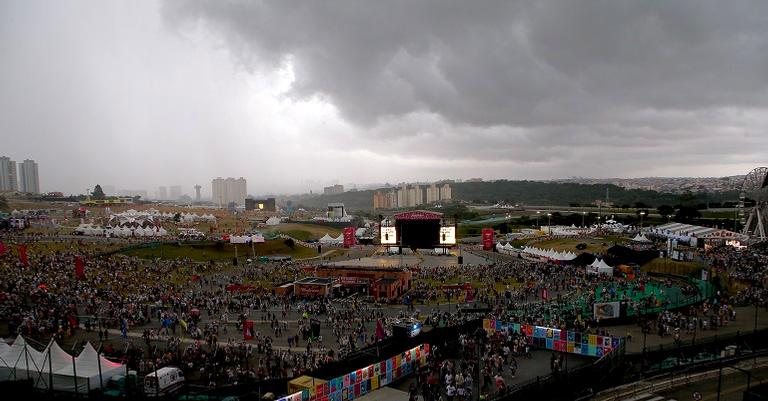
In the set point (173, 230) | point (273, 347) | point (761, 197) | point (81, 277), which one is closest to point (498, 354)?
point (273, 347)

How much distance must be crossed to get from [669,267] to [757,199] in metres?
27.9

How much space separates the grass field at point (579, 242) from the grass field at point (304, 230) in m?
40.8

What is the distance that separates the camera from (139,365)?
822 inches

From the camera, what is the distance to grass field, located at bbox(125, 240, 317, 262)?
56.4m

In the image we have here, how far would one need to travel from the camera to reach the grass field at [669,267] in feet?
132

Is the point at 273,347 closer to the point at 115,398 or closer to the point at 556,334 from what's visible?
the point at 115,398

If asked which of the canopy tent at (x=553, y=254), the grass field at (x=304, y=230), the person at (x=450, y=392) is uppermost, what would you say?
the person at (x=450, y=392)

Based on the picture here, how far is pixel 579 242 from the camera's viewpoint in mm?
62125

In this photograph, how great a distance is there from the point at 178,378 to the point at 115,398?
6.64m

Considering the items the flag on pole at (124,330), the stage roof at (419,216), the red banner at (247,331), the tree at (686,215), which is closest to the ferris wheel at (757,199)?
the tree at (686,215)

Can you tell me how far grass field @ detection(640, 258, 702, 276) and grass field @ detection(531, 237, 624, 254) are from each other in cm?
953

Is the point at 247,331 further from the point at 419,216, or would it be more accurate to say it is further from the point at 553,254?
the point at 553,254

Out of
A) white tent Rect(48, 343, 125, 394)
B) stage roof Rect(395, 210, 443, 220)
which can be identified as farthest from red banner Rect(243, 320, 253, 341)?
stage roof Rect(395, 210, 443, 220)

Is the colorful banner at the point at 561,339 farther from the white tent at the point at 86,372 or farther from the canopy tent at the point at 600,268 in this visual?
the canopy tent at the point at 600,268
